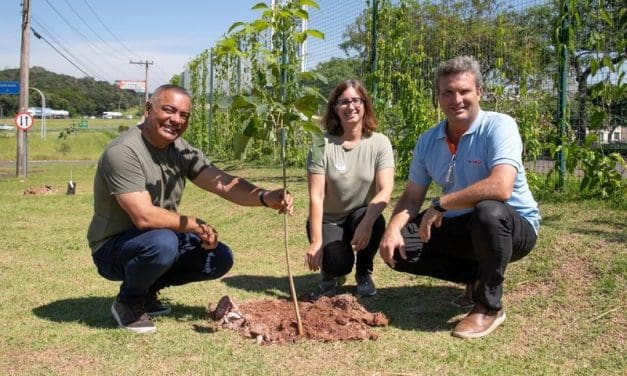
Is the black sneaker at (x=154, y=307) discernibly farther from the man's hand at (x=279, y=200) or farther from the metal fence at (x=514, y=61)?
the metal fence at (x=514, y=61)

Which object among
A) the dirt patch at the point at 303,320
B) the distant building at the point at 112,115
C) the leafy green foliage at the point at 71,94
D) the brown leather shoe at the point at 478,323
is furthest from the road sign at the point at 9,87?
the distant building at the point at 112,115

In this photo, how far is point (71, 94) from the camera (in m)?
66.8

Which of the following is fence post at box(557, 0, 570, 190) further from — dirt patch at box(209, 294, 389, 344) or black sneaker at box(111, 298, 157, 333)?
black sneaker at box(111, 298, 157, 333)

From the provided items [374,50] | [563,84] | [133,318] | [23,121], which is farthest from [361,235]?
[23,121]

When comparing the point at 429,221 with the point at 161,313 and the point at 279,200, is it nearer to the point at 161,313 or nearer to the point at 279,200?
the point at 279,200

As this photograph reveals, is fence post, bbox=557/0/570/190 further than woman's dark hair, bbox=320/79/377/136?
Yes

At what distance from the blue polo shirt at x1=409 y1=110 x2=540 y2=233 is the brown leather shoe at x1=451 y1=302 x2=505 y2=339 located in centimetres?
48

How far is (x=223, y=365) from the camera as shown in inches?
110

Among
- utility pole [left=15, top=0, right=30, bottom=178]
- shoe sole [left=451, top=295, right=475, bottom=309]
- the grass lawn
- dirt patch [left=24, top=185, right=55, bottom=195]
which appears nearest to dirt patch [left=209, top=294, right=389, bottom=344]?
the grass lawn

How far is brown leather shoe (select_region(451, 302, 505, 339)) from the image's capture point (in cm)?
306

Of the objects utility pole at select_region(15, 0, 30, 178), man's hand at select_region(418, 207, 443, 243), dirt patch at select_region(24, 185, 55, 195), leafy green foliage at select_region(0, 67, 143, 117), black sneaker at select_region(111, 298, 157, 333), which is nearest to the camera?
man's hand at select_region(418, 207, 443, 243)

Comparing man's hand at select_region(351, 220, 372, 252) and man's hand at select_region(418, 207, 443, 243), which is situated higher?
man's hand at select_region(418, 207, 443, 243)

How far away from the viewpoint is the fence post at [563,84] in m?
5.38

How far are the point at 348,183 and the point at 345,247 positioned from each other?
14.7 inches
